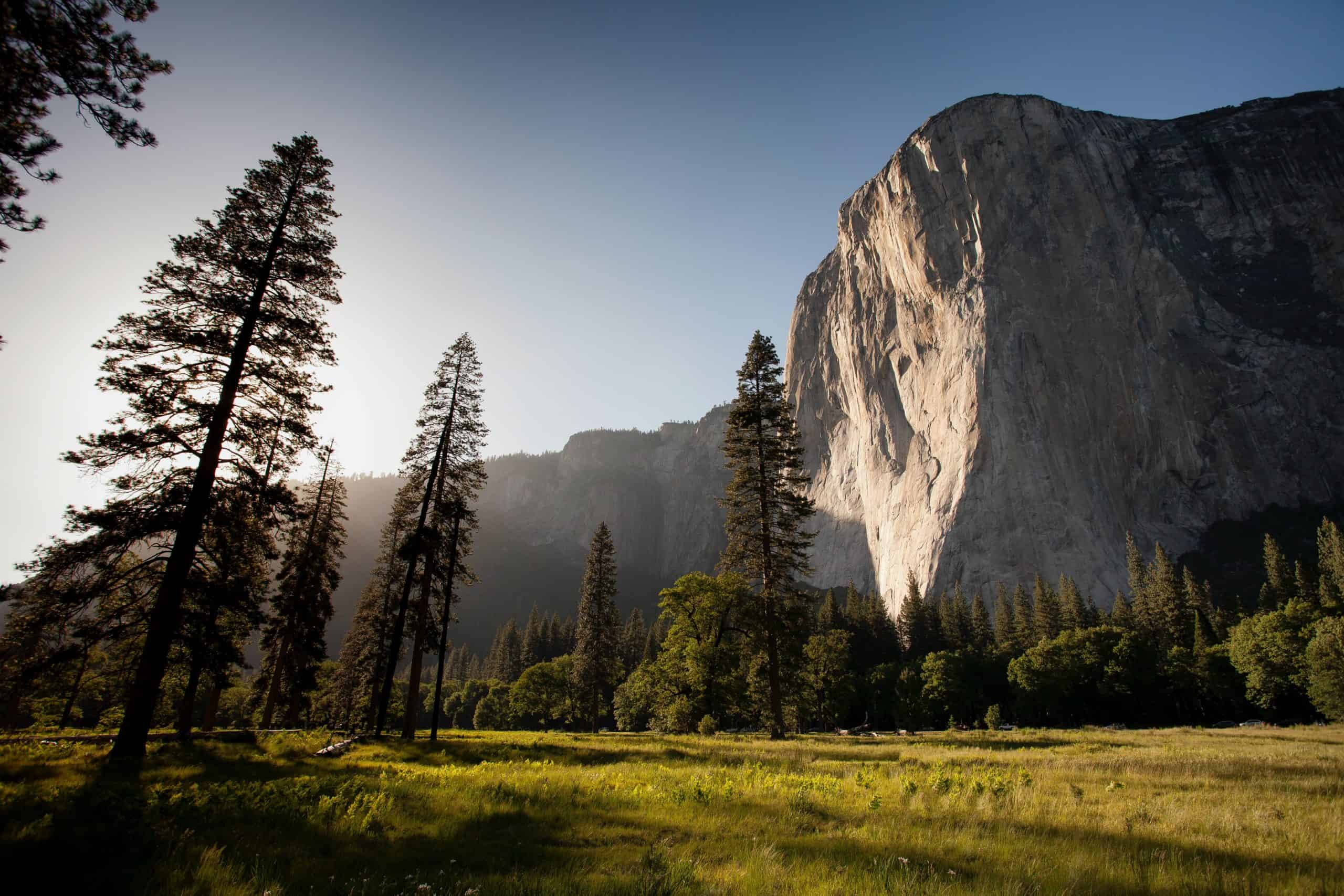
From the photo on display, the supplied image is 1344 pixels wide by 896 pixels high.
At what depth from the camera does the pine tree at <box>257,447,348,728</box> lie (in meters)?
27.0

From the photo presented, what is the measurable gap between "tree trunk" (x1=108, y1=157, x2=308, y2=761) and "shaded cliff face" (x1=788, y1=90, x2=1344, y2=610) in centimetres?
10095

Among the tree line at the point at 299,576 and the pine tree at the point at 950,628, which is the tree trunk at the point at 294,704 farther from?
the pine tree at the point at 950,628

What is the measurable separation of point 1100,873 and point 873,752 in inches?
490

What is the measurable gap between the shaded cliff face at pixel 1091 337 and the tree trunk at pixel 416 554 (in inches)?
3628

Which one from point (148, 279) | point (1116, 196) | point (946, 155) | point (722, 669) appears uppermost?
point (946, 155)

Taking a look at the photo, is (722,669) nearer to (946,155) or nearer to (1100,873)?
(1100,873)

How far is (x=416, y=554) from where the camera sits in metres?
21.5

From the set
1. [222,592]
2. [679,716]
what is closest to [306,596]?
[222,592]

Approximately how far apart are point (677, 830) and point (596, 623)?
39.0 metres

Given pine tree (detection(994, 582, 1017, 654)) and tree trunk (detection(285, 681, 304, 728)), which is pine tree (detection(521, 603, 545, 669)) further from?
tree trunk (detection(285, 681, 304, 728))

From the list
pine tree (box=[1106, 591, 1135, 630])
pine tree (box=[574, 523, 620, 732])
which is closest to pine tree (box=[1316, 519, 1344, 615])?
pine tree (box=[1106, 591, 1135, 630])

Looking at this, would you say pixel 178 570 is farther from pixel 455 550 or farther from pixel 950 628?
pixel 950 628

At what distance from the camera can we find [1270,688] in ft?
165

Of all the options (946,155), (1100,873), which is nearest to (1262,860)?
(1100,873)
